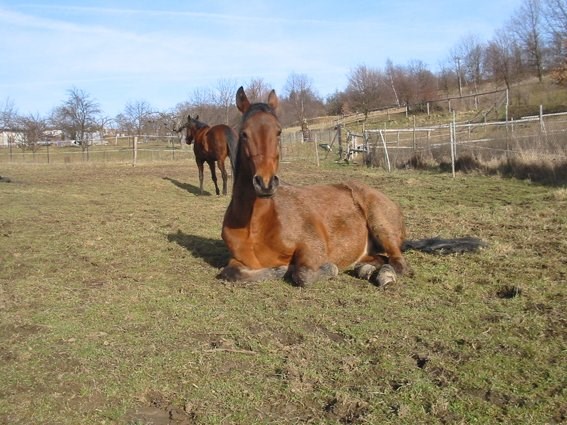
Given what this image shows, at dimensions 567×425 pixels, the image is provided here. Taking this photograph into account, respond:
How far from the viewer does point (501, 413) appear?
2506mm

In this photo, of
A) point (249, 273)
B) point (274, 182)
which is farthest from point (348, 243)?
point (274, 182)

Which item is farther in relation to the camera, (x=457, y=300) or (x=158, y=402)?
(x=457, y=300)

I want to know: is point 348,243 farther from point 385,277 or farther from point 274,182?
point 274,182

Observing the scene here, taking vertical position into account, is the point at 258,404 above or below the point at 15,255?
Result: below

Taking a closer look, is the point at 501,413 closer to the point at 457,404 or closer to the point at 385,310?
the point at 457,404

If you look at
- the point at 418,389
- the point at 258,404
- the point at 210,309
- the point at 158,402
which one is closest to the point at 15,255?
the point at 210,309

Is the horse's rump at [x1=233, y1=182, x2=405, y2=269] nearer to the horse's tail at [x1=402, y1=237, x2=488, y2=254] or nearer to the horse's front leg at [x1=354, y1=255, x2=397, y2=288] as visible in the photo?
the horse's front leg at [x1=354, y1=255, x2=397, y2=288]

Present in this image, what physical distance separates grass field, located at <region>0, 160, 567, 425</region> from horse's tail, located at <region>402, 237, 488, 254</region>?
16cm

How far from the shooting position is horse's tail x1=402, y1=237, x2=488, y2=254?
5988 millimetres

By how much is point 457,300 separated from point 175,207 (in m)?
8.16

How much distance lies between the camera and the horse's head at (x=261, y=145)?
13.6 ft

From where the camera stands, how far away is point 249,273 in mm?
4965

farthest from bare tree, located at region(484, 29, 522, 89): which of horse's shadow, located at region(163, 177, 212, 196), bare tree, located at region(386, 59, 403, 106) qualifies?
horse's shadow, located at region(163, 177, 212, 196)

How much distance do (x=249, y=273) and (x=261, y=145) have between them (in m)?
1.36
